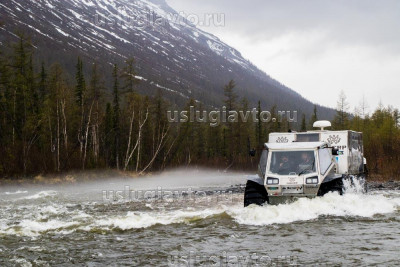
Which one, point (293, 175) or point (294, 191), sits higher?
point (293, 175)

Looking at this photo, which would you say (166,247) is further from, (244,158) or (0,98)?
(244,158)

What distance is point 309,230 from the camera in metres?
12.9

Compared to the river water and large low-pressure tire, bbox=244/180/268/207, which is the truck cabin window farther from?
the river water

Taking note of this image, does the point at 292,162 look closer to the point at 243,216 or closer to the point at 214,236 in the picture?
the point at 243,216

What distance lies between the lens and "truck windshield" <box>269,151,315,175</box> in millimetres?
16773

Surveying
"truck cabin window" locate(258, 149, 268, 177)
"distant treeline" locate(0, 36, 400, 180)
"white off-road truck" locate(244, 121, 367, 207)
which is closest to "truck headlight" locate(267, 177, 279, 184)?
"white off-road truck" locate(244, 121, 367, 207)

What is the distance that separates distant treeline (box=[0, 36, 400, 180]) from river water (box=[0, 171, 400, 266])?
66.2 ft

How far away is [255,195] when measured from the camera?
1638cm

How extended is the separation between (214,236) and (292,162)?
5.61m

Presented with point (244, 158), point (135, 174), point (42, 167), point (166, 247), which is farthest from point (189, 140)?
point (166, 247)

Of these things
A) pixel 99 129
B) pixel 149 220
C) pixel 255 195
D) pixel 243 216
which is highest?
pixel 99 129

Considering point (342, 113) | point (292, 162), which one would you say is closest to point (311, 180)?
point (292, 162)

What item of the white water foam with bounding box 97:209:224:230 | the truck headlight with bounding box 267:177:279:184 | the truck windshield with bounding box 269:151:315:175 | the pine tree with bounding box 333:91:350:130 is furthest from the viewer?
the pine tree with bounding box 333:91:350:130

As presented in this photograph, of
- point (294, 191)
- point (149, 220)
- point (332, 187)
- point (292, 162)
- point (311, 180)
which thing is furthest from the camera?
point (292, 162)
